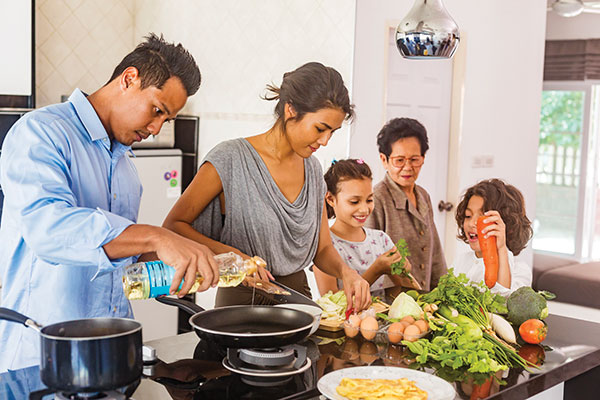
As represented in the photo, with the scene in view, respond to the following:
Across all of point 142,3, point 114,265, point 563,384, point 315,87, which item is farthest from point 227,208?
point 142,3

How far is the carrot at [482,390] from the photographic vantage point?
1.47m

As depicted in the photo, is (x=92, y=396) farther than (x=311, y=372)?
No

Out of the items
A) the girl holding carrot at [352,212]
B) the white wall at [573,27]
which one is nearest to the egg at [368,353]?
the girl holding carrot at [352,212]

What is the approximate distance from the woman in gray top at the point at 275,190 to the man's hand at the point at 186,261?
0.69m

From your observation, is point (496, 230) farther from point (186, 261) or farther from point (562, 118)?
point (562, 118)

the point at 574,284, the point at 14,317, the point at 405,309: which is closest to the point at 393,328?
the point at 405,309

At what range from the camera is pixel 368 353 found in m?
1.75

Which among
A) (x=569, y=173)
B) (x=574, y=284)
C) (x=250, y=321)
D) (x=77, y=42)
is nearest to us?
(x=250, y=321)

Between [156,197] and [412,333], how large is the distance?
274 cm

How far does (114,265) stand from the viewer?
1441mm

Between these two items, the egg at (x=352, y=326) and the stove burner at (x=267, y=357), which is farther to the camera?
the egg at (x=352, y=326)

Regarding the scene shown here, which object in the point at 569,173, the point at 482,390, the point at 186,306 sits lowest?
the point at 482,390

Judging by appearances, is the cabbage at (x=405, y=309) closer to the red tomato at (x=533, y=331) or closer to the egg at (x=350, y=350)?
the egg at (x=350, y=350)

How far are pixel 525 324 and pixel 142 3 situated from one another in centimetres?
372
